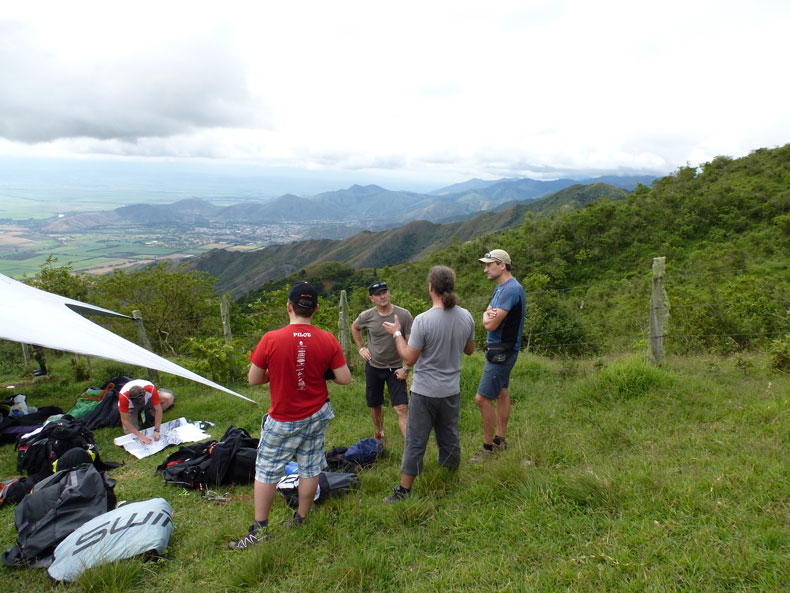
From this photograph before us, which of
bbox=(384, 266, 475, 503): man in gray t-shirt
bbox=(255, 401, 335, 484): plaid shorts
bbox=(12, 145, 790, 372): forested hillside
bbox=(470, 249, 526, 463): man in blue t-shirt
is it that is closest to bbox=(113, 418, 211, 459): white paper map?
bbox=(12, 145, 790, 372): forested hillside

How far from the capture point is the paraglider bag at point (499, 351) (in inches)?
146

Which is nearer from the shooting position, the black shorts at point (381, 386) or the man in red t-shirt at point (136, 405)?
the black shorts at point (381, 386)

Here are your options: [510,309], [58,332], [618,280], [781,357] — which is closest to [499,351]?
[510,309]

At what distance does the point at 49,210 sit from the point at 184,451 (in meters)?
209

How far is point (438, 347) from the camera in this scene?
304 centimetres

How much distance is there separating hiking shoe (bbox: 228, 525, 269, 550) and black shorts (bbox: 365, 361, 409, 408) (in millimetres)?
1727

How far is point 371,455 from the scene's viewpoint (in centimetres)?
411

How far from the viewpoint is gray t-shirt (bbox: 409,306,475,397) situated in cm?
304

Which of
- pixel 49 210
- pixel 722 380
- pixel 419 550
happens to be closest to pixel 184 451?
pixel 419 550

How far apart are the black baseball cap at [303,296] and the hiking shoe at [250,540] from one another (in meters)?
1.57

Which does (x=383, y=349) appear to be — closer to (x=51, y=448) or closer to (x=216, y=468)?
(x=216, y=468)

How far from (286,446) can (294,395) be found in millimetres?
374

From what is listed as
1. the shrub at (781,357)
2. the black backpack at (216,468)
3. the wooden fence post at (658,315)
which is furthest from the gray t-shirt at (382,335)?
the shrub at (781,357)

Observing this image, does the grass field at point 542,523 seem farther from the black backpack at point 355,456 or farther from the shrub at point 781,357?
the shrub at point 781,357
